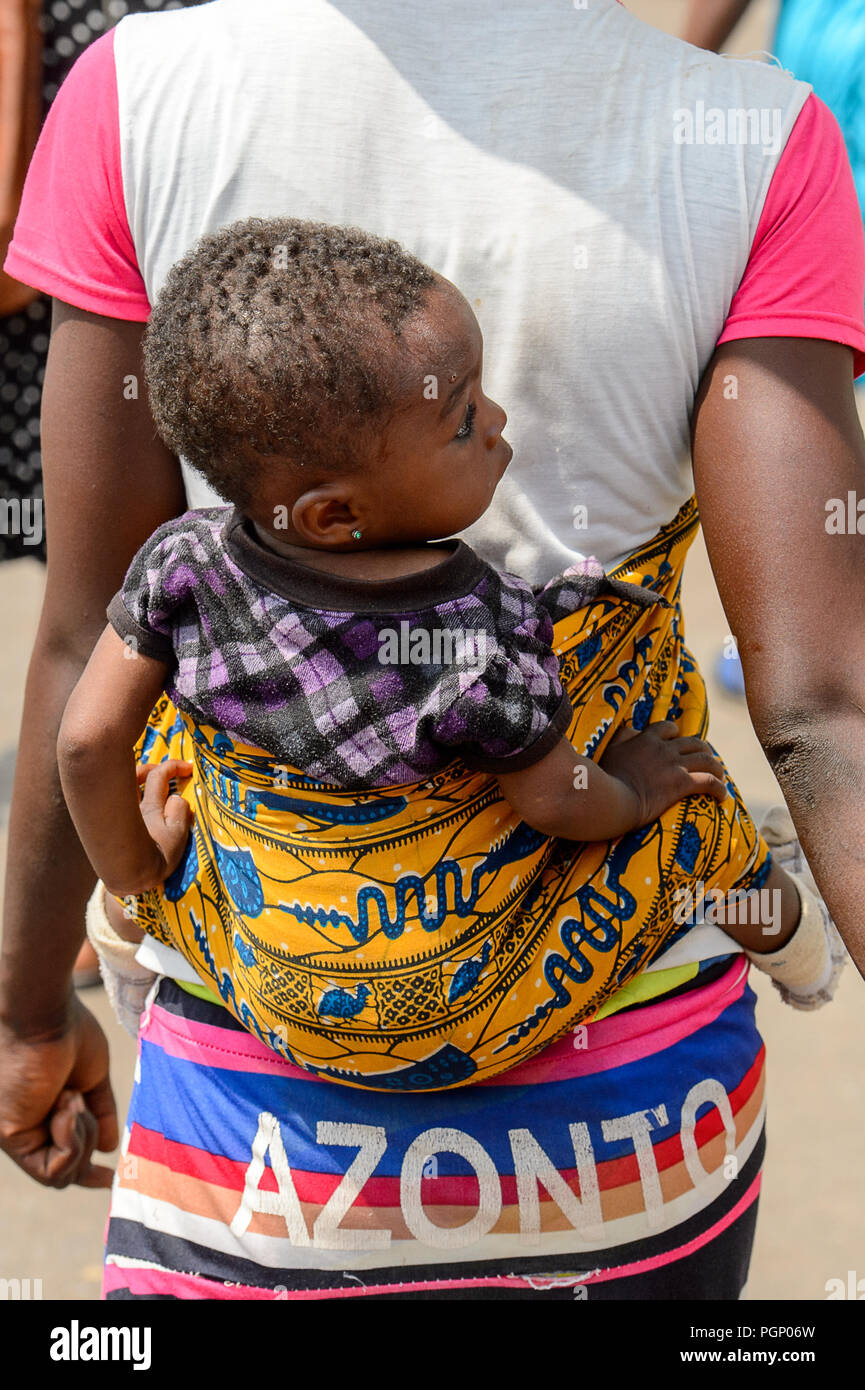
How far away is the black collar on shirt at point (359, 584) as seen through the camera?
1.29m

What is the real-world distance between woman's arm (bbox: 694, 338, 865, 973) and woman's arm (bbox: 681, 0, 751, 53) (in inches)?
101

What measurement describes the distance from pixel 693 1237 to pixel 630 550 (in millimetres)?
766

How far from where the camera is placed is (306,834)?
136 centimetres

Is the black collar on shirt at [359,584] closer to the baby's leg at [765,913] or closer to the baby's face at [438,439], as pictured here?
the baby's face at [438,439]

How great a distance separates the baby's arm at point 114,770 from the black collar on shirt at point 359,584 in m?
0.15

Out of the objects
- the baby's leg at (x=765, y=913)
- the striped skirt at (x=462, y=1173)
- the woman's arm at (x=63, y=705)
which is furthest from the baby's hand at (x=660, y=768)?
the woman's arm at (x=63, y=705)

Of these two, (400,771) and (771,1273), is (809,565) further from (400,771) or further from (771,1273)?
(771,1273)

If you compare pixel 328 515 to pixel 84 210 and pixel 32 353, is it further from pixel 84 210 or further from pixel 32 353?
pixel 32 353

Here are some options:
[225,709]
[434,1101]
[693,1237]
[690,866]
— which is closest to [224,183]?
[225,709]

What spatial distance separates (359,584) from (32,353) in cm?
179

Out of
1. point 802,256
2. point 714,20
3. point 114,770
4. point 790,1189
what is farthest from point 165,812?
point 714,20

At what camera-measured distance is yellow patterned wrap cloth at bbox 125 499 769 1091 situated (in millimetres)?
1361

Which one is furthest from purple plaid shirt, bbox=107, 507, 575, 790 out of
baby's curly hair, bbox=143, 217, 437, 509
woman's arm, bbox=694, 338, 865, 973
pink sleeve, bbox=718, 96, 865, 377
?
pink sleeve, bbox=718, 96, 865, 377

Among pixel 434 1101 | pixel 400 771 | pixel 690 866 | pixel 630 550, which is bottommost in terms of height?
pixel 434 1101
